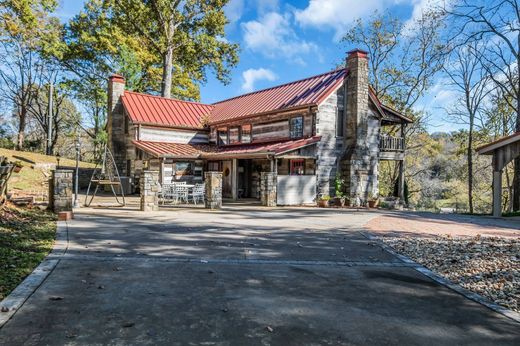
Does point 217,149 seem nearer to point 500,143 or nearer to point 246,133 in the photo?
point 246,133

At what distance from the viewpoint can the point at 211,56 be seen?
3152cm

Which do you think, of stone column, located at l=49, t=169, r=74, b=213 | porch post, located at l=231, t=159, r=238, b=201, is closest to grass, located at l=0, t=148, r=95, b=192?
stone column, located at l=49, t=169, r=74, b=213

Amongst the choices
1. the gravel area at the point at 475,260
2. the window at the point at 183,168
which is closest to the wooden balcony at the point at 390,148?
the window at the point at 183,168

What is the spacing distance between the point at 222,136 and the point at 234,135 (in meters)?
1.33

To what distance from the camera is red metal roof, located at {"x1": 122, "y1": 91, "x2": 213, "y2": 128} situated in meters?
22.8

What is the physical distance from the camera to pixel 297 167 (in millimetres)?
19812

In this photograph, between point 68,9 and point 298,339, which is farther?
point 68,9

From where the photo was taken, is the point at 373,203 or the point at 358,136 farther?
the point at 358,136

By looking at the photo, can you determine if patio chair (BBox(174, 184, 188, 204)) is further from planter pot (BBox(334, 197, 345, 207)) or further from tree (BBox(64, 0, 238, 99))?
tree (BBox(64, 0, 238, 99))

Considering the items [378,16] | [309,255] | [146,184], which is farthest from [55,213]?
[378,16]

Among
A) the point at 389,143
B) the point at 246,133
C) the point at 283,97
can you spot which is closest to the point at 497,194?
the point at 389,143

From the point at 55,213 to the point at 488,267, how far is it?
1039cm

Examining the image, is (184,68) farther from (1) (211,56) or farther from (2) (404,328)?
(2) (404,328)

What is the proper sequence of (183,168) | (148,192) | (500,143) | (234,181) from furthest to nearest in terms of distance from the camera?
(183,168) → (234,181) → (500,143) → (148,192)
